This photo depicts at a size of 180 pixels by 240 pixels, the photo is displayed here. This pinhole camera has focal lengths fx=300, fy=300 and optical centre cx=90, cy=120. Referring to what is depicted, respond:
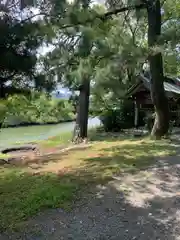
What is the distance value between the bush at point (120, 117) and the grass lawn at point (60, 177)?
736cm

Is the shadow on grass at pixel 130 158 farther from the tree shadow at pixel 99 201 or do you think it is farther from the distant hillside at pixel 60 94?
the distant hillside at pixel 60 94

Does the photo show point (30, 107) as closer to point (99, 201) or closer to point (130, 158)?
point (130, 158)

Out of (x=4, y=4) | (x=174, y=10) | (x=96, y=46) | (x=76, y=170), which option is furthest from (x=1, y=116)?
(x=174, y=10)

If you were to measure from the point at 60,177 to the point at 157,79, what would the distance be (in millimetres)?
5684

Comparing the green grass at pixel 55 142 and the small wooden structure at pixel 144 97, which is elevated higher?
the small wooden structure at pixel 144 97

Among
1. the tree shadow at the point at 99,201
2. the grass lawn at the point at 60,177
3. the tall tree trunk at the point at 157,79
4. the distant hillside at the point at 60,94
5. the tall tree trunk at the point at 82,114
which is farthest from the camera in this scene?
the tall tree trunk at the point at 82,114

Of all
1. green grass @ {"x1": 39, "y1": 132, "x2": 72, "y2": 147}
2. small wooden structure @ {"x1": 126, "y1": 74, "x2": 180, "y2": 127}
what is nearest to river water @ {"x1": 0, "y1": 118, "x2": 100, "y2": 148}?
green grass @ {"x1": 39, "y1": 132, "x2": 72, "y2": 147}

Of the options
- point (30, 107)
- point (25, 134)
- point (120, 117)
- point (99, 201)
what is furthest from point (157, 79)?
point (25, 134)

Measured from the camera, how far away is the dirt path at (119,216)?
11.9ft

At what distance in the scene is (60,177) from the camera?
19.8 ft

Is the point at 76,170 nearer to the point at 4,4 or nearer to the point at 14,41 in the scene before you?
the point at 14,41

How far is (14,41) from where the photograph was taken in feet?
14.3

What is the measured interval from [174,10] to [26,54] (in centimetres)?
1557

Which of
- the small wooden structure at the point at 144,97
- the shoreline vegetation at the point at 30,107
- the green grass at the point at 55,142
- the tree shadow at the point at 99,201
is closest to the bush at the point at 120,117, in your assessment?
the small wooden structure at the point at 144,97
